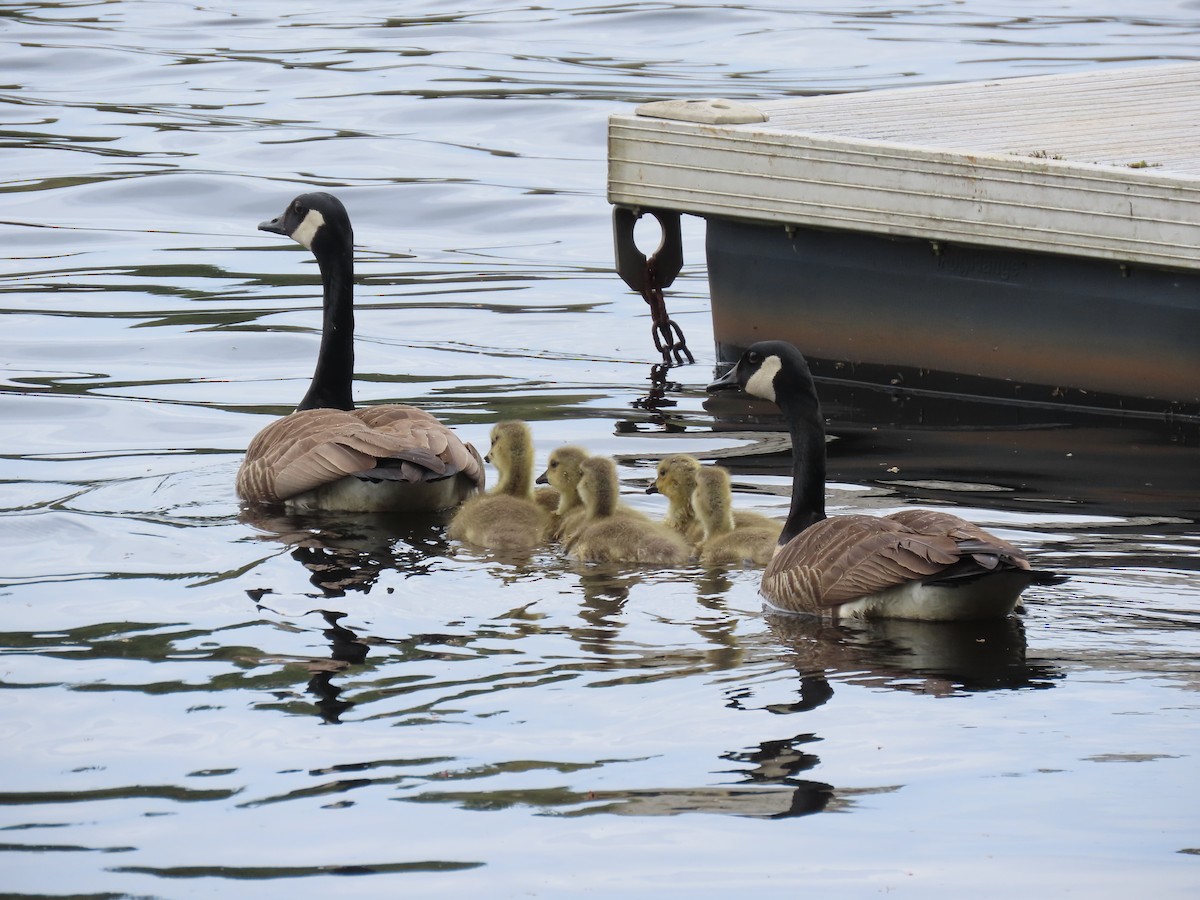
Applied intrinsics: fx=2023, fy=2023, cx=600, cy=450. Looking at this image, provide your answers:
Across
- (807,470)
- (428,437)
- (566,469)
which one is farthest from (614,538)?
(428,437)

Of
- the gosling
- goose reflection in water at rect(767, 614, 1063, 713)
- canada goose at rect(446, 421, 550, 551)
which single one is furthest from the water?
the gosling

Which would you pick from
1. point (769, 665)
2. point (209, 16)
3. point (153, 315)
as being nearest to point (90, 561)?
point (769, 665)

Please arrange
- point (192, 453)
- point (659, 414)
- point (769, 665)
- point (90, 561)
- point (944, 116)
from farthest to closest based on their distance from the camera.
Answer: point (944, 116) → point (659, 414) → point (192, 453) → point (90, 561) → point (769, 665)

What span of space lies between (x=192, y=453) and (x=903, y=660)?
486 centimetres

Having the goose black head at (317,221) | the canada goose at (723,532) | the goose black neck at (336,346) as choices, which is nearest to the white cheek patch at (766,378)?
the canada goose at (723,532)

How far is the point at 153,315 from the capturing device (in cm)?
1450

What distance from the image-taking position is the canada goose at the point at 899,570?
718 cm

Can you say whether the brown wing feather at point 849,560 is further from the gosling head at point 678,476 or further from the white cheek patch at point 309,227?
the white cheek patch at point 309,227

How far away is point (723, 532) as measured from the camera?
872cm

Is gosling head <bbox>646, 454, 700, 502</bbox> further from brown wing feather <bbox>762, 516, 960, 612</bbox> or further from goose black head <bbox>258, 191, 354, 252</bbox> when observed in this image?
goose black head <bbox>258, 191, 354, 252</bbox>

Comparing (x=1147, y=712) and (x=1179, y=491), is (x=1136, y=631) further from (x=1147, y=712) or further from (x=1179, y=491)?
(x=1179, y=491)

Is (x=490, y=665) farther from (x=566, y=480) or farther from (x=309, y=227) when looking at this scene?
(x=309, y=227)

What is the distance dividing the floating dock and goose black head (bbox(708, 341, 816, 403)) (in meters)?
2.54

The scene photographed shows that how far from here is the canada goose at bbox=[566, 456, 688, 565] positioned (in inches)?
333
